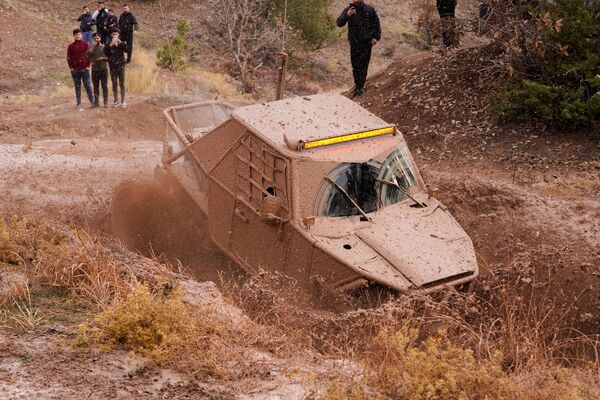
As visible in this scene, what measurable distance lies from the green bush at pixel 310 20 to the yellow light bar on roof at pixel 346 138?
58.6 feet

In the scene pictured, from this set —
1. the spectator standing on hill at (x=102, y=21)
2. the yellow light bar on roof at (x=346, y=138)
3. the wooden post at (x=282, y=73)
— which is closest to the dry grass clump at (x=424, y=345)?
the yellow light bar on roof at (x=346, y=138)

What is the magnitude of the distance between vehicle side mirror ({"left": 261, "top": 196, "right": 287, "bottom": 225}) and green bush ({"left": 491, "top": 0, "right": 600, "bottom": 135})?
5.87 m

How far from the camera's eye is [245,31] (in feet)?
84.8

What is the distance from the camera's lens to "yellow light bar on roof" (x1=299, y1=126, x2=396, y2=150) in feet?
26.0

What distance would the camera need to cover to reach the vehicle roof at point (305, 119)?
8.16 meters

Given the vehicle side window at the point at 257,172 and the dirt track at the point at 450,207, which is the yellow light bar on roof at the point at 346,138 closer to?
the vehicle side window at the point at 257,172

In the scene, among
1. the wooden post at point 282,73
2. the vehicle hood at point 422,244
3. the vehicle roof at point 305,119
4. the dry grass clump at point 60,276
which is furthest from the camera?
the wooden post at point 282,73

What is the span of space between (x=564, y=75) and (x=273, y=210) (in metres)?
6.49

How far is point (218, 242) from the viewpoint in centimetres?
872

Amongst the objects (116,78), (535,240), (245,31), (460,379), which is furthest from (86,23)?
(460,379)

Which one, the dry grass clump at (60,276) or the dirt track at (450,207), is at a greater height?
the dry grass clump at (60,276)

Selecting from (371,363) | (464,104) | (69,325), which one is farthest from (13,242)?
(464,104)

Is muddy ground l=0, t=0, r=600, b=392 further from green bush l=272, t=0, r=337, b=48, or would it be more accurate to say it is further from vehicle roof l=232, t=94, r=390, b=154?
green bush l=272, t=0, r=337, b=48

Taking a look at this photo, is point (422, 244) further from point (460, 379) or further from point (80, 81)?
point (80, 81)
